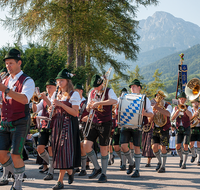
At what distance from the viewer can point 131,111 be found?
662cm

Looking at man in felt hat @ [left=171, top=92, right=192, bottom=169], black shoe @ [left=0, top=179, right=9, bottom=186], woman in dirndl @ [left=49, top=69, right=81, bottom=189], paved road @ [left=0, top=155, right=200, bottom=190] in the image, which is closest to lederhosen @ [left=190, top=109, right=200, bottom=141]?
man in felt hat @ [left=171, top=92, right=192, bottom=169]

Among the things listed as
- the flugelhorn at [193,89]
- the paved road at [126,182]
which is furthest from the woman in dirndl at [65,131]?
the flugelhorn at [193,89]

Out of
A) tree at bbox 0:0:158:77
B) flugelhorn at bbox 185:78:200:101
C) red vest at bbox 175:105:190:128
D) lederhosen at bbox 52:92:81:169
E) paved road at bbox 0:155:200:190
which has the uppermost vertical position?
tree at bbox 0:0:158:77

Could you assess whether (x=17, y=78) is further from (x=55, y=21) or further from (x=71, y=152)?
(x=55, y=21)

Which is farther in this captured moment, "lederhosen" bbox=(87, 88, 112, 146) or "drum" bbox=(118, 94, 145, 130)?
"drum" bbox=(118, 94, 145, 130)

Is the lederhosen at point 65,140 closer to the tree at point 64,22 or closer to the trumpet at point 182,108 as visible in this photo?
the trumpet at point 182,108

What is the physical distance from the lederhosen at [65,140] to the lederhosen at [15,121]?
2.88 ft

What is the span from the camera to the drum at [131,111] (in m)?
A: 6.57

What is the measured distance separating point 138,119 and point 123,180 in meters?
1.41

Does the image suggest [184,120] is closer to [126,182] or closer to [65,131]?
[126,182]

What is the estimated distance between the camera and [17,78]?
14.6 feet

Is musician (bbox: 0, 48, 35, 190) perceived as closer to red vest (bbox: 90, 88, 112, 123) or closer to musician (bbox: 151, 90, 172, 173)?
red vest (bbox: 90, 88, 112, 123)

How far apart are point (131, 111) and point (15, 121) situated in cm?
306

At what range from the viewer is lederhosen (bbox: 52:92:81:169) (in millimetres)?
5086
